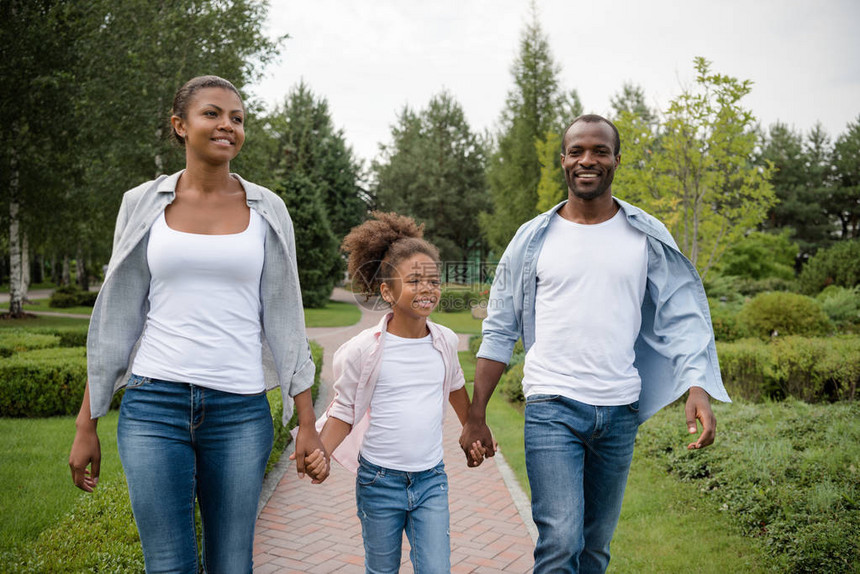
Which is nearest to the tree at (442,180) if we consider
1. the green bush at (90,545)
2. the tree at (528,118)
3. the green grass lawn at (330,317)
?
the tree at (528,118)

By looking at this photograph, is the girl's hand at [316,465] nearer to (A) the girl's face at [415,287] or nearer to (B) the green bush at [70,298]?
(A) the girl's face at [415,287]

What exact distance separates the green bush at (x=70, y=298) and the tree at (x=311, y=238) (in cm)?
794

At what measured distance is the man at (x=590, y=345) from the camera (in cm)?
272

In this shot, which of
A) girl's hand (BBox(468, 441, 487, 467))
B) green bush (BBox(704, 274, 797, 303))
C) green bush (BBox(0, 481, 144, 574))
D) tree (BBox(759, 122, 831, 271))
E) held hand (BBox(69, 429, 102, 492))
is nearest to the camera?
held hand (BBox(69, 429, 102, 492))

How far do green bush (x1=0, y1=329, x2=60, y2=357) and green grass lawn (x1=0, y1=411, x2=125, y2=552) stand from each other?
1880mm

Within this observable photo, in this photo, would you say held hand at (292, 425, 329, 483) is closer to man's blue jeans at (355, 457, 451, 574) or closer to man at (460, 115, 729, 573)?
man's blue jeans at (355, 457, 451, 574)

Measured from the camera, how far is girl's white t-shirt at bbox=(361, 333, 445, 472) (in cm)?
274

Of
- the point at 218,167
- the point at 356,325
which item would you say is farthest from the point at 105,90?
the point at 218,167

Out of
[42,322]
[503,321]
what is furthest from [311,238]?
[503,321]

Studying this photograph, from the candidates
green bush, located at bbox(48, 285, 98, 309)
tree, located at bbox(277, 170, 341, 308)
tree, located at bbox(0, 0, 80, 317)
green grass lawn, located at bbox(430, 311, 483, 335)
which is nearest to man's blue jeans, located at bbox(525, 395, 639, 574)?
green grass lawn, located at bbox(430, 311, 483, 335)

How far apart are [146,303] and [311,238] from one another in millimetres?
26787

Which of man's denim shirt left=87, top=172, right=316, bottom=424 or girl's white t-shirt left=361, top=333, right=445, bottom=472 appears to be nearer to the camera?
man's denim shirt left=87, top=172, right=316, bottom=424

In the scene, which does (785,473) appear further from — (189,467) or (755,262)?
(755,262)

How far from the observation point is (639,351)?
3070 mm
